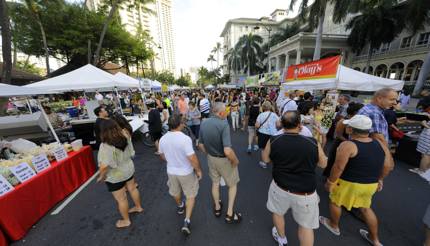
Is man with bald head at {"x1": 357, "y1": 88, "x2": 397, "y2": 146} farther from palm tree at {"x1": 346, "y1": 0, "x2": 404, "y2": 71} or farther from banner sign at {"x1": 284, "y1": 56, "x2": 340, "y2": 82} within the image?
palm tree at {"x1": 346, "y1": 0, "x2": 404, "y2": 71}

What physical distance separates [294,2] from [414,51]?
1612 centimetres

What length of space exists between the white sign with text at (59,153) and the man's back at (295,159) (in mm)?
4104

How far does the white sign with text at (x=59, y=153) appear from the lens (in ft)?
10.5

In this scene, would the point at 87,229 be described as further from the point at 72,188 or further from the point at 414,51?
the point at 414,51

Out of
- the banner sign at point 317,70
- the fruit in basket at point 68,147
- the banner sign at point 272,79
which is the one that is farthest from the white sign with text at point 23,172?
the banner sign at point 272,79

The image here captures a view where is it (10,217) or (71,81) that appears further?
(71,81)

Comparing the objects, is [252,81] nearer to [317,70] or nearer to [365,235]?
[317,70]

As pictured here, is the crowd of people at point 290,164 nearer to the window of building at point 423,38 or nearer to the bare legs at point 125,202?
the bare legs at point 125,202

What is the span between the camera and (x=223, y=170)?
2.29m

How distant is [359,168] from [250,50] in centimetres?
3586

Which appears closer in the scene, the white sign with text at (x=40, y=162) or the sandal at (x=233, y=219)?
the sandal at (x=233, y=219)

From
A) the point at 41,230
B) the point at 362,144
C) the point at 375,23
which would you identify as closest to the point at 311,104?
the point at 362,144

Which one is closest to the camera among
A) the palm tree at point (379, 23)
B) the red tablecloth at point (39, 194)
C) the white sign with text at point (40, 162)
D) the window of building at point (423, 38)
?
the red tablecloth at point (39, 194)

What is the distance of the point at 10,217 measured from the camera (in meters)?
2.23
